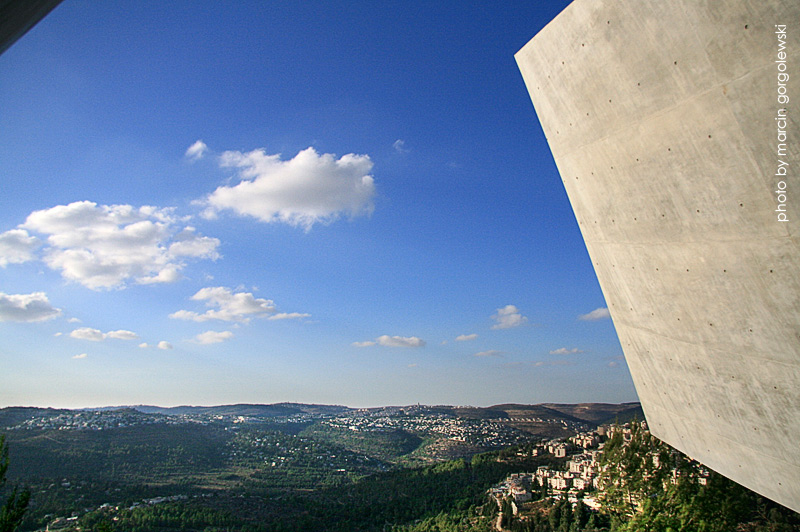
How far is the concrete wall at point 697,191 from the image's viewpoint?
417cm

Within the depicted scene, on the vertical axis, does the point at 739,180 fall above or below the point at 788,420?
above

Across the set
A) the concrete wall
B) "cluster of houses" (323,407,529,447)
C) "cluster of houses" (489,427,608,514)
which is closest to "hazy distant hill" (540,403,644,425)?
"cluster of houses" (323,407,529,447)

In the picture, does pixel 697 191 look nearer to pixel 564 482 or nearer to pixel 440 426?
pixel 564 482

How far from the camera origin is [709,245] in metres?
4.99

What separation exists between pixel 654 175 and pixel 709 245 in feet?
3.44

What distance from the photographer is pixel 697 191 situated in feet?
15.8

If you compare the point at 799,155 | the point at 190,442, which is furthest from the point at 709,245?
the point at 190,442

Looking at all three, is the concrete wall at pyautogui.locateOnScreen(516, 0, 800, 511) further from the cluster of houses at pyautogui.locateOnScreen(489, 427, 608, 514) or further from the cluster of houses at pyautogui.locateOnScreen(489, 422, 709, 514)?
the cluster of houses at pyautogui.locateOnScreen(489, 427, 608, 514)

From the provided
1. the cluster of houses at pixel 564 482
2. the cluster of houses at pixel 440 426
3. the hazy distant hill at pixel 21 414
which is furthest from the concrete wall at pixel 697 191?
the hazy distant hill at pixel 21 414

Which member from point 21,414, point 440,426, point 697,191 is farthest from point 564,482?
point 21,414

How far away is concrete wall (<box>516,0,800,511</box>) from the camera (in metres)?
4.17

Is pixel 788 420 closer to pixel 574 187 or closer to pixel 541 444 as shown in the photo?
pixel 574 187

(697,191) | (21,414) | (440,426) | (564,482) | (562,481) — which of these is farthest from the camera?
(440,426)

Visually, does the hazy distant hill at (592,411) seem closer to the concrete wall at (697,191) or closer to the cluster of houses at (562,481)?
the cluster of houses at (562,481)
